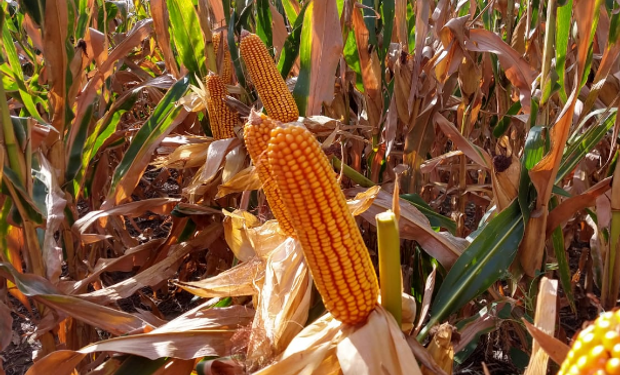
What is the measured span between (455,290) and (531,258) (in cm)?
52

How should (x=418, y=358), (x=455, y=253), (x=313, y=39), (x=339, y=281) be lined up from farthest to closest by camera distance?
(x=313, y=39), (x=455, y=253), (x=418, y=358), (x=339, y=281)

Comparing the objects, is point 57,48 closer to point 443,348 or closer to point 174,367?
point 174,367

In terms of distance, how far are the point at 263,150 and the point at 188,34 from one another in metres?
2.05

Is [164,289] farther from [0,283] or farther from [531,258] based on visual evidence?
[531,258]

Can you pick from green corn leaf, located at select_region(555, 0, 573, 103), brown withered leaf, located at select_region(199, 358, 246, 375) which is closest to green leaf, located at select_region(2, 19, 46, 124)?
brown withered leaf, located at select_region(199, 358, 246, 375)

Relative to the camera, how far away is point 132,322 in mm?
2307

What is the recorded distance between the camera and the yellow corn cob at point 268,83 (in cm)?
280

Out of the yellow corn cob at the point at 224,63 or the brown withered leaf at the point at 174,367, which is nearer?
the brown withered leaf at the point at 174,367

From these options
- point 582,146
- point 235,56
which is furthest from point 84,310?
point 582,146

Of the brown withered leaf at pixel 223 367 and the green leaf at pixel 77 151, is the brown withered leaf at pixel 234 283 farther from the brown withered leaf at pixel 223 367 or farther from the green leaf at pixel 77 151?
the green leaf at pixel 77 151

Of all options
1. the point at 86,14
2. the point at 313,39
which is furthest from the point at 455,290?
the point at 86,14

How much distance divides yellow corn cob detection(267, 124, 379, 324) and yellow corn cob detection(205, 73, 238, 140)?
1708 millimetres

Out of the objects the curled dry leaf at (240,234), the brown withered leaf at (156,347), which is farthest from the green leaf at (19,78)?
the brown withered leaf at (156,347)

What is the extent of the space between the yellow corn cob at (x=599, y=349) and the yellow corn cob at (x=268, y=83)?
2128mm
